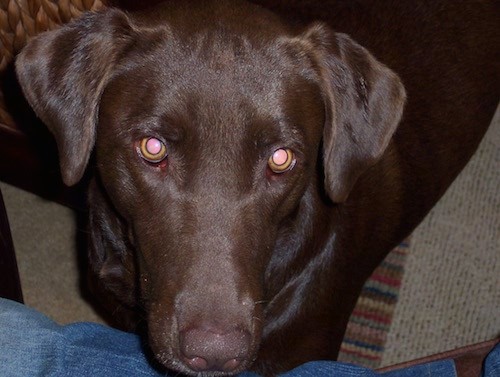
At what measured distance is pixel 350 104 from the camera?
229 cm

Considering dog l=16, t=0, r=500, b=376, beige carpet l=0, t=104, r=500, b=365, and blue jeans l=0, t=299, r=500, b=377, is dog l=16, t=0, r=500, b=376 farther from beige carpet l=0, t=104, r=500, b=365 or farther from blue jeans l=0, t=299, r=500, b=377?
beige carpet l=0, t=104, r=500, b=365

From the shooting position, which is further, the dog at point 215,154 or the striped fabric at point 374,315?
the striped fabric at point 374,315

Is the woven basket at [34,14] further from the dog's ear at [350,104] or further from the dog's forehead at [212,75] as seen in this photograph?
the dog's ear at [350,104]

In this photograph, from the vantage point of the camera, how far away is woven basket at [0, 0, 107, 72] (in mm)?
2748

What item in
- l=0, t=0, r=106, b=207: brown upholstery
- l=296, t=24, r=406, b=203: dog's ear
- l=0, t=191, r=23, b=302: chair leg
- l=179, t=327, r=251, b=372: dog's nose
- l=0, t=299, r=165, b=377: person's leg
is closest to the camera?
l=0, t=299, r=165, b=377: person's leg

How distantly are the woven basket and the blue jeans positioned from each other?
1160 mm

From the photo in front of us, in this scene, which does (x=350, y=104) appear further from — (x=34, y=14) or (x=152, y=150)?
(x=34, y=14)

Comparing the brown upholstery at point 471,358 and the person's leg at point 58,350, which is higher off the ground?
the brown upholstery at point 471,358

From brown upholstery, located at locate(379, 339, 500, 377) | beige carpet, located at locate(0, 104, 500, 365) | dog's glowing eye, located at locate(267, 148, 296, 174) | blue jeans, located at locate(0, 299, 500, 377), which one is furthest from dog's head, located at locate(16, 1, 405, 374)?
beige carpet, located at locate(0, 104, 500, 365)

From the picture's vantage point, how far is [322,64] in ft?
7.46

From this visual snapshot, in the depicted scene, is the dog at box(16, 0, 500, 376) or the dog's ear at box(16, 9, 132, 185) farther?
the dog's ear at box(16, 9, 132, 185)

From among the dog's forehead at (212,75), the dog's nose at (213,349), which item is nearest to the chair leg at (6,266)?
the dog's forehead at (212,75)

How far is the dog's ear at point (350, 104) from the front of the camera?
2281 mm

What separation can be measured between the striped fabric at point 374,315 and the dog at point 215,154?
782 mm
